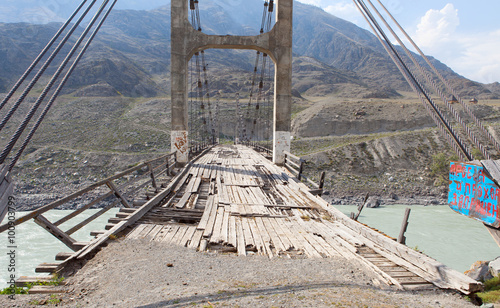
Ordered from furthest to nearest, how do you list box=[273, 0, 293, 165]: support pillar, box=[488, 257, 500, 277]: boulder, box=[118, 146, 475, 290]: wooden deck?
box=[273, 0, 293, 165]: support pillar, box=[488, 257, 500, 277]: boulder, box=[118, 146, 475, 290]: wooden deck

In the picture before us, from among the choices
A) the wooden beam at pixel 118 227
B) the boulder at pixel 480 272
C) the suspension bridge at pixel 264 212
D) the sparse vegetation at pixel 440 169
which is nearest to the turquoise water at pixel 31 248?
the suspension bridge at pixel 264 212

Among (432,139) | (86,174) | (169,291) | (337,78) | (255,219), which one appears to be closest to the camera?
(169,291)

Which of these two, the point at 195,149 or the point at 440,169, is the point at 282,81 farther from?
the point at 440,169

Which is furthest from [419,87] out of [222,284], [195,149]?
[195,149]

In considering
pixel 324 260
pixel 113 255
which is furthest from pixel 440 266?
pixel 113 255

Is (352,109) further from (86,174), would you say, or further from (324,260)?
(324,260)

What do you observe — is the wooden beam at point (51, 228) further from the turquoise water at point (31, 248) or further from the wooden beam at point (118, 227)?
the turquoise water at point (31, 248)

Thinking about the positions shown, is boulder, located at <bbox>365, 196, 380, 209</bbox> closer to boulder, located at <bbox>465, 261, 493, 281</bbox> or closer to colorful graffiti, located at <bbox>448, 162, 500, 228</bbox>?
boulder, located at <bbox>465, 261, 493, 281</bbox>

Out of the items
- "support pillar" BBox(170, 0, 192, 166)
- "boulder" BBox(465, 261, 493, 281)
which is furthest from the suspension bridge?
"boulder" BBox(465, 261, 493, 281)
